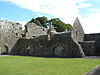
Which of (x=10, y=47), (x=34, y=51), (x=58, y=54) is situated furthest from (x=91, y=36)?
(x=10, y=47)

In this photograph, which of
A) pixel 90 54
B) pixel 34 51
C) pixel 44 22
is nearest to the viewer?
pixel 90 54

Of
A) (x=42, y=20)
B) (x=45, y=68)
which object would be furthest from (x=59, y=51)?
(x=42, y=20)

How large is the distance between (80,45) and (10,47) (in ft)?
42.5

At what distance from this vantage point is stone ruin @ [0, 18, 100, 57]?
26.4 m

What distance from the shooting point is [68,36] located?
87.8 ft

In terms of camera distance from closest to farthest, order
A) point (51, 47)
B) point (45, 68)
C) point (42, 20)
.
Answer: point (45, 68) < point (51, 47) < point (42, 20)

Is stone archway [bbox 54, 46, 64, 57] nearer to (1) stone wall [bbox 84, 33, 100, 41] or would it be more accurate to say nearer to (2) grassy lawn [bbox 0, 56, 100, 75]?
(1) stone wall [bbox 84, 33, 100, 41]

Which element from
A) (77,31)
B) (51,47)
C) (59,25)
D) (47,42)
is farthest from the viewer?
(59,25)

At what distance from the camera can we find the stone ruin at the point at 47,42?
26375mm

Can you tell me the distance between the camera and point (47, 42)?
95.7ft

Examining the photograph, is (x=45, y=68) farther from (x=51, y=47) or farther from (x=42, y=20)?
(x=42, y=20)

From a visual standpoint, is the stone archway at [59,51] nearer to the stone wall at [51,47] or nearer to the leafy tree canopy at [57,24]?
the stone wall at [51,47]

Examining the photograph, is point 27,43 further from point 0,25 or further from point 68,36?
point 68,36

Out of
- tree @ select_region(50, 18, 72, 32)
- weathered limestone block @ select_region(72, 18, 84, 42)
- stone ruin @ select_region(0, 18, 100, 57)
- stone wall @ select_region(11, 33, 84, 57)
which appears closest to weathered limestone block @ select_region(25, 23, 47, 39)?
stone ruin @ select_region(0, 18, 100, 57)
